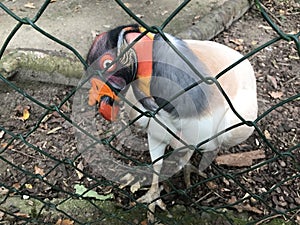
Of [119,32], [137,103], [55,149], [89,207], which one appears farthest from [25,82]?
[119,32]

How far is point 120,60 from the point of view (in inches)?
42.5

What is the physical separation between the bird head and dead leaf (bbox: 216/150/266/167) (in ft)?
2.44

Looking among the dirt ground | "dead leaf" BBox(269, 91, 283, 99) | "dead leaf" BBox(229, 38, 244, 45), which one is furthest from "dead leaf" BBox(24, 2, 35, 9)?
"dead leaf" BBox(269, 91, 283, 99)

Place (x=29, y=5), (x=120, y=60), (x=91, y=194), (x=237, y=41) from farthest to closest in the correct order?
1. (x=29, y=5)
2. (x=237, y=41)
3. (x=91, y=194)
4. (x=120, y=60)

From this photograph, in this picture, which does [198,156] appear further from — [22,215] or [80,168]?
[22,215]

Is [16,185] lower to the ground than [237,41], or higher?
higher

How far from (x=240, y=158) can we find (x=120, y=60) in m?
0.92

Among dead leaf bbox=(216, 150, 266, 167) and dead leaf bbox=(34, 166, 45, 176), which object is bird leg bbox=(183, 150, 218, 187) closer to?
dead leaf bbox=(216, 150, 266, 167)

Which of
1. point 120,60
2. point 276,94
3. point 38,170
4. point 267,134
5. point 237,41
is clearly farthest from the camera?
point 237,41

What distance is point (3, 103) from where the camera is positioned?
204cm

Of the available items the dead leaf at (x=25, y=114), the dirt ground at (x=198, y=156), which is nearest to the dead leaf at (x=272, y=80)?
the dirt ground at (x=198, y=156)

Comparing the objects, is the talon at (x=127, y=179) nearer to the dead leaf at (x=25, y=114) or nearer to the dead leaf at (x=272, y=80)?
the dead leaf at (x=25, y=114)

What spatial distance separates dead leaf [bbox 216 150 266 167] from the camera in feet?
5.93

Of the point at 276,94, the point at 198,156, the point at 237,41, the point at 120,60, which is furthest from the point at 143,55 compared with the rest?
the point at 237,41
